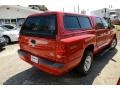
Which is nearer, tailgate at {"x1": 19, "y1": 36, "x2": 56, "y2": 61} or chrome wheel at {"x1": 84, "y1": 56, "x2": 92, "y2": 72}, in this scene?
tailgate at {"x1": 19, "y1": 36, "x2": 56, "y2": 61}

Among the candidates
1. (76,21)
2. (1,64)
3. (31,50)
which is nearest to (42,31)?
(31,50)

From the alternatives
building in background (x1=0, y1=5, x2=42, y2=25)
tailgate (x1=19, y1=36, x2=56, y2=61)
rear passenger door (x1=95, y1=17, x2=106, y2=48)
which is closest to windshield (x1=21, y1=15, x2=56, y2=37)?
tailgate (x1=19, y1=36, x2=56, y2=61)

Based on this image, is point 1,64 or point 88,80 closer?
point 88,80

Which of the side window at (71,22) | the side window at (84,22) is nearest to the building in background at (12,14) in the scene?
the side window at (84,22)

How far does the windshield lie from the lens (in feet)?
14.2

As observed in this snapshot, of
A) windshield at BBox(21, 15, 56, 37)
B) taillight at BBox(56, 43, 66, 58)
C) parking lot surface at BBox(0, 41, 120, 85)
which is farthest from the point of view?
parking lot surface at BBox(0, 41, 120, 85)

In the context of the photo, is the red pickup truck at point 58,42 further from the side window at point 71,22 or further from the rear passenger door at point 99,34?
the rear passenger door at point 99,34

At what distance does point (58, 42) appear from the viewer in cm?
409

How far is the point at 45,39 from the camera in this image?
4.34 meters

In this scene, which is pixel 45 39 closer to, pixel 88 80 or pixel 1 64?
pixel 88 80

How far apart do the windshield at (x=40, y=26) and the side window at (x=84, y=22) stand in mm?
1195

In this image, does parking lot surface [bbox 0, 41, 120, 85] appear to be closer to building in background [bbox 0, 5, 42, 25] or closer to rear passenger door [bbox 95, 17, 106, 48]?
rear passenger door [bbox 95, 17, 106, 48]

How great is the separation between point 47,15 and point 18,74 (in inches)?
82.7

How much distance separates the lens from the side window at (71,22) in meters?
4.53
